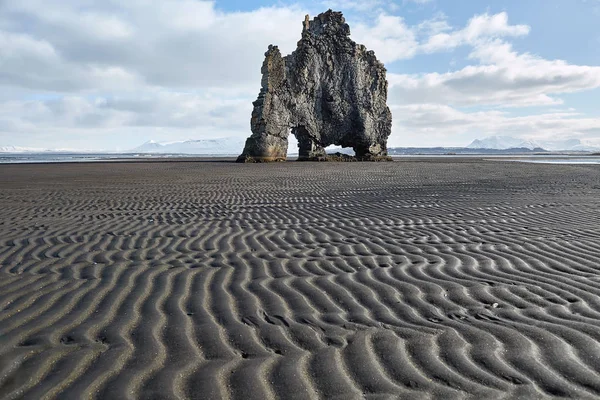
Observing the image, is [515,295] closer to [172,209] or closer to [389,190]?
[172,209]

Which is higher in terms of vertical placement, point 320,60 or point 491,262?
point 320,60

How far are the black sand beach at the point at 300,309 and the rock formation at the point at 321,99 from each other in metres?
33.9

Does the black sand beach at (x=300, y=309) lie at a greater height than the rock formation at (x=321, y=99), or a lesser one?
lesser

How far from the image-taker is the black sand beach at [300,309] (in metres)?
2.92

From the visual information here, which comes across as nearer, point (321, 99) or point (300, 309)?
point (300, 309)

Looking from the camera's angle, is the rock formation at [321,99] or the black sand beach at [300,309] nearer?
the black sand beach at [300,309]

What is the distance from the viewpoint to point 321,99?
45.6 metres

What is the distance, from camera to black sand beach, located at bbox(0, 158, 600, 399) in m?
2.92

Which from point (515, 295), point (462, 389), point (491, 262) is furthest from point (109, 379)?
point (491, 262)

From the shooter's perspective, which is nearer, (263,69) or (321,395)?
(321,395)

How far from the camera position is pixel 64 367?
10.2 ft

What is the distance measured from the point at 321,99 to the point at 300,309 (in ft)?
140

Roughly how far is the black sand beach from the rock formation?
33.9 m

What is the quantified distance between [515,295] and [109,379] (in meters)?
3.73
